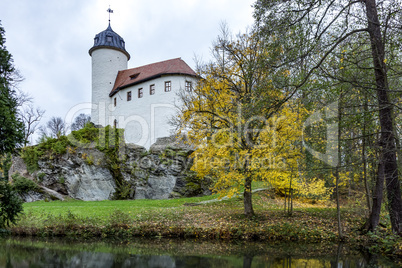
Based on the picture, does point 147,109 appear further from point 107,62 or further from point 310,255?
point 310,255

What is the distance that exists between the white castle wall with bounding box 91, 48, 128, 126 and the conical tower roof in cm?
43

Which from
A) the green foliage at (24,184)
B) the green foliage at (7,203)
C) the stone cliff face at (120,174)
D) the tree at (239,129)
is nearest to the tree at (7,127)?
the green foliage at (7,203)

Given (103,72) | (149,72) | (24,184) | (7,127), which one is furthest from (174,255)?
(103,72)

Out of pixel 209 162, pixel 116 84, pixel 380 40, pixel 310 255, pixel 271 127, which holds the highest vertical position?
pixel 116 84

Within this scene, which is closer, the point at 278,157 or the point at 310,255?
the point at 310,255

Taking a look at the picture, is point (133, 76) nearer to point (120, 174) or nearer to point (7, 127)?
point (120, 174)

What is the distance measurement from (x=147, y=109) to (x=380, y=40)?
22441 mm

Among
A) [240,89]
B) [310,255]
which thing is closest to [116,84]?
[240,89]

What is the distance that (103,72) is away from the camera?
104ft

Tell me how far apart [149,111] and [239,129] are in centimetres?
1773

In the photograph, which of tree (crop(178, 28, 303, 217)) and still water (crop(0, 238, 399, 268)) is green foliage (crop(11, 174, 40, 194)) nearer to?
still water (crop(0, 238, 399, 268))

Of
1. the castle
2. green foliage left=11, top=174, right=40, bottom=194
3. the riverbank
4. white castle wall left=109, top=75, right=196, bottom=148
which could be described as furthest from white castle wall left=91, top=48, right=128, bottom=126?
the riverbank

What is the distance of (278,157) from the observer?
34.5ft

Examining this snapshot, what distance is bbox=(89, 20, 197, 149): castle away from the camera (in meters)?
26.5
